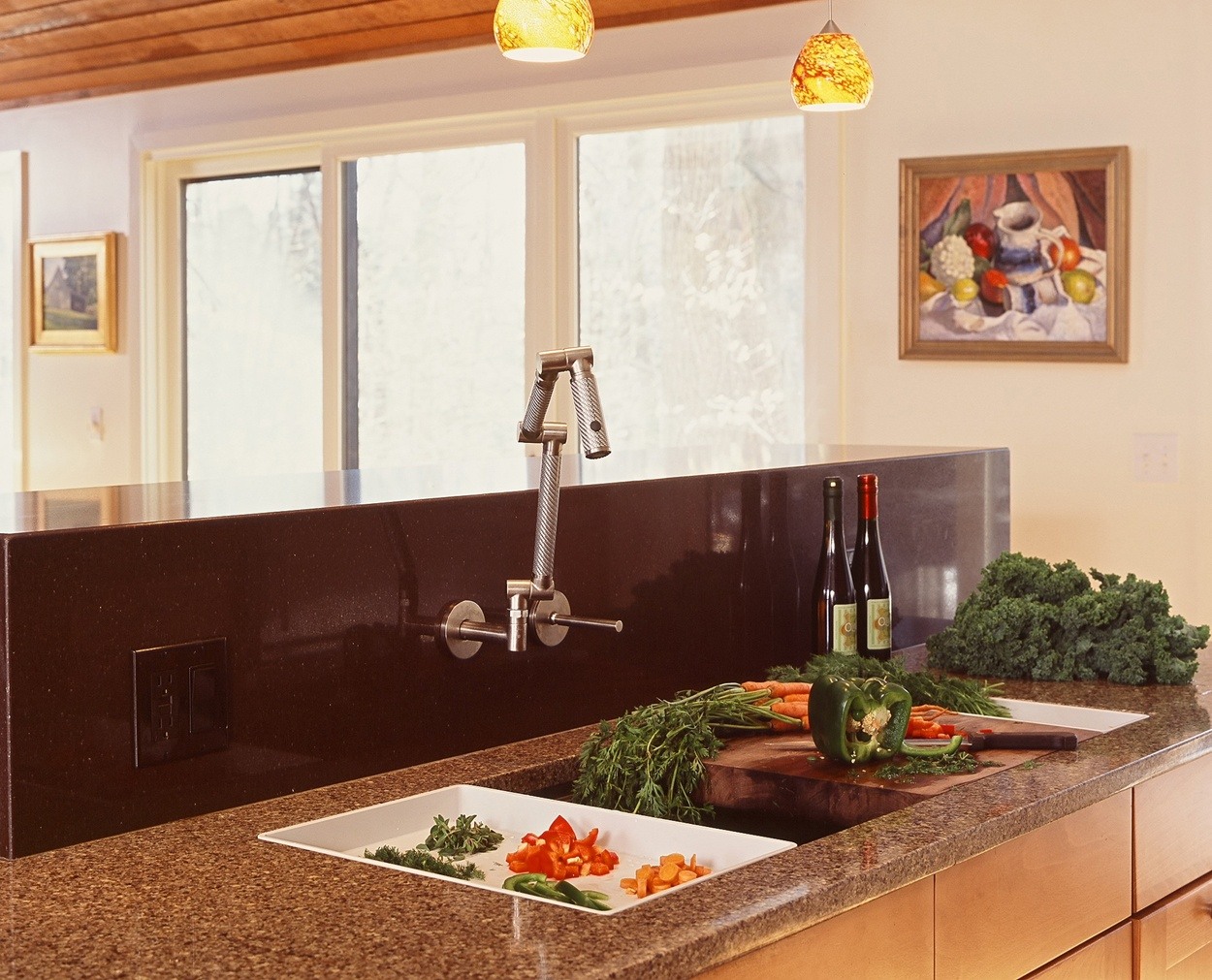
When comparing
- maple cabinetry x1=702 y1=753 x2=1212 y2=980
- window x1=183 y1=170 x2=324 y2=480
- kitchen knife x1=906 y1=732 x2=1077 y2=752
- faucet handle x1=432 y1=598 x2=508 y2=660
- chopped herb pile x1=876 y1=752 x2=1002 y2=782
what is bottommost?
maple cabinetry x1=702 y1=753 x2=1212 y2=980

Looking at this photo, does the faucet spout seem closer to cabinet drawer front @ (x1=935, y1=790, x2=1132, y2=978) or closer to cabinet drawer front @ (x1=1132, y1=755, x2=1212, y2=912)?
cabinet drawer front @ (x1=935, y1=790, x2=1132, y2=978)

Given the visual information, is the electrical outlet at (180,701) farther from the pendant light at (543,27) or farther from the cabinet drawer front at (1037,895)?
the pendant light at (543,27)

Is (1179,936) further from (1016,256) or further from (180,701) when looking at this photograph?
(1016,256)

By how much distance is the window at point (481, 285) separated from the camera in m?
4.47

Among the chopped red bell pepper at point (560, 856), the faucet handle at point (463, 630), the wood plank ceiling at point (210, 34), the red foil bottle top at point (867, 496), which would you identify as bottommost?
the chopped red bell pepper at point (560, 856)

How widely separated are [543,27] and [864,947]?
1.55m

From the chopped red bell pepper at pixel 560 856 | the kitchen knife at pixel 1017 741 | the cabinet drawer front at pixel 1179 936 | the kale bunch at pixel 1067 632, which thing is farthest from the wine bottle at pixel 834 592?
the chopped red bell pepper at pixel 560 856

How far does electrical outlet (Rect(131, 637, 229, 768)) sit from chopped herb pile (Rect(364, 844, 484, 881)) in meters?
0.21

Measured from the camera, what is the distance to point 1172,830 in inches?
78.5

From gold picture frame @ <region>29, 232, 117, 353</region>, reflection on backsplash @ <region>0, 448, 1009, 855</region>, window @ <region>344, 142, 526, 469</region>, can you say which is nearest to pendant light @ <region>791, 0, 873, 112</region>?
reflection on backsplash @ <region>0, 448, 1009, 855</region>

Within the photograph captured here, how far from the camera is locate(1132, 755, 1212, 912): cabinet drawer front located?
75.7 inches

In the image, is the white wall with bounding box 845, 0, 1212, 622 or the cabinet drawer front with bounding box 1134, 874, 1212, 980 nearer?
the cabinet drawer front with bounding box 1134, 874, 1212, 980

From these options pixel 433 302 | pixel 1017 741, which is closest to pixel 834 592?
pixel 1017 741

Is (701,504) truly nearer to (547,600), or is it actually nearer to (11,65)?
(547,600)
